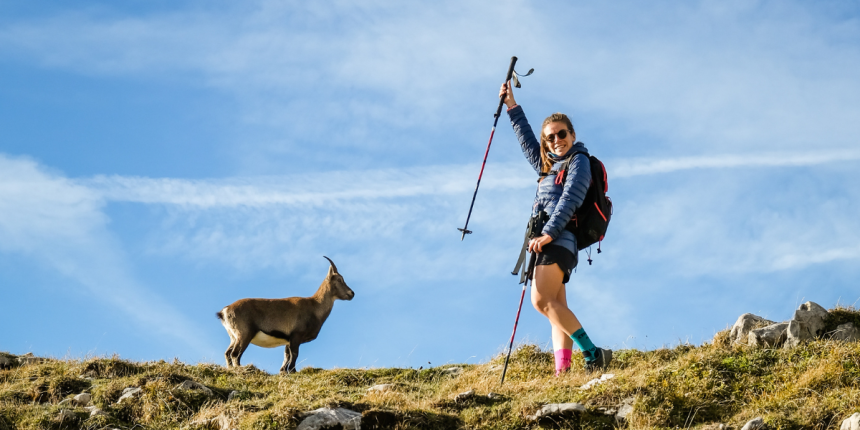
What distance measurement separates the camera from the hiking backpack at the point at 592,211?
9125 mm

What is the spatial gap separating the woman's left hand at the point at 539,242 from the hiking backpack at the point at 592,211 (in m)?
0.41

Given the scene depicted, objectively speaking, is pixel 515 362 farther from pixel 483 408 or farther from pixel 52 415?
pixel 52 415

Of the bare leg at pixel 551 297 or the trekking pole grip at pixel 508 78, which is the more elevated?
the trekking pole grip at pixel 508 78

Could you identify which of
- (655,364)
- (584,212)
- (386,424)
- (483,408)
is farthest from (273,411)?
(655,364)

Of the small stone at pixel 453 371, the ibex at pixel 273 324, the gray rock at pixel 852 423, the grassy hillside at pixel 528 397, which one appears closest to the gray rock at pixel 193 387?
the grassy hillside at pixel 528 397

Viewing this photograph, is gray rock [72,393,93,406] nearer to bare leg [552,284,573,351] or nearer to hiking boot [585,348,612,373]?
bare leg [552,284,573,351]

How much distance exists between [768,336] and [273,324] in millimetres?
9341

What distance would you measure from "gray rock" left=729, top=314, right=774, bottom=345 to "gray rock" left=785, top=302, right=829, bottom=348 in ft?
1.44

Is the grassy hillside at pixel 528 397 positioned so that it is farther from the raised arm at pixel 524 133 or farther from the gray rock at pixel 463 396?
the raised arm at pixel 524 133

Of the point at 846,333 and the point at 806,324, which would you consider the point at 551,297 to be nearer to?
the point at 806,324

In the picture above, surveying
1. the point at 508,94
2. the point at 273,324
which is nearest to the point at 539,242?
the point at 508,94

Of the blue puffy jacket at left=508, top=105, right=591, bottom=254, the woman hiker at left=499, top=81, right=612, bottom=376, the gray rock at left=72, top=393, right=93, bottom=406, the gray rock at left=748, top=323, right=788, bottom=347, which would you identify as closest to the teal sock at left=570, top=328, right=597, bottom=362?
the woman hiker at left=499, top=81, right=612, bottom=376

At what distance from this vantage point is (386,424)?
26.0 ft

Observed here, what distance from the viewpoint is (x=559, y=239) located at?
904 centimetres
